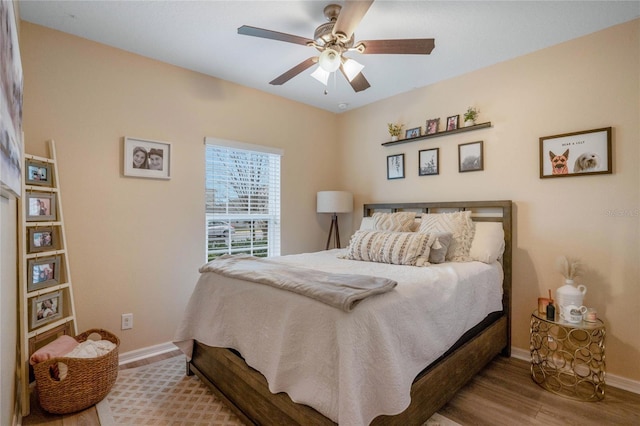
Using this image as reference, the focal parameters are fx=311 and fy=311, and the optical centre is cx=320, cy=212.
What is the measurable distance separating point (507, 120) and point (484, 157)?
35cm

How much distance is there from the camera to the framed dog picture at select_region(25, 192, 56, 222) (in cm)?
205

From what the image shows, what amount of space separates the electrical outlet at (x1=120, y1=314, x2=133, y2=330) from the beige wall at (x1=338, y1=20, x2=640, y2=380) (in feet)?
9.60

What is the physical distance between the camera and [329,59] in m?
1.91

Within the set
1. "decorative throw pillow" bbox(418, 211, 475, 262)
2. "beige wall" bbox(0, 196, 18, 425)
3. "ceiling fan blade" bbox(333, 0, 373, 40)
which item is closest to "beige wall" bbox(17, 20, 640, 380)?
"decorative throw pillow" bbox(418, 211, 475, 262)

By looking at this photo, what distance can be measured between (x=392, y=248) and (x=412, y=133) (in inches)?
60.1

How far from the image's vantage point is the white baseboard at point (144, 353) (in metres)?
2.52

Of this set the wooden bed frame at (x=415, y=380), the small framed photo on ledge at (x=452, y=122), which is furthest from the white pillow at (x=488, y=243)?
the small framed photo on ledge at (x=452, y=122)

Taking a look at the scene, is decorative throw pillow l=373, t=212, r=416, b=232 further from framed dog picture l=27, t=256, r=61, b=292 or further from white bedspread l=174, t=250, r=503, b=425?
framed dog picture l=27, t=256, r=61, b=292

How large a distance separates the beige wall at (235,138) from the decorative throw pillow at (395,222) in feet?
1.57

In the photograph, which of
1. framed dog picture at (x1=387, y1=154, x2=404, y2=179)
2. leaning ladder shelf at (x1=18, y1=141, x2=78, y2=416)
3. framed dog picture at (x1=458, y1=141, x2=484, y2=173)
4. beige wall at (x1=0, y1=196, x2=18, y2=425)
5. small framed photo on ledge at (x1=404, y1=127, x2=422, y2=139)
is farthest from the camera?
framed dog picture at (x1=387, y1=154, x2=404, y2=179)

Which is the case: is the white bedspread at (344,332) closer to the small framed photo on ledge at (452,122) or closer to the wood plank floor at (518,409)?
the wood plank floor at (518,409)

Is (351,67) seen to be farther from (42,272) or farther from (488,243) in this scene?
(42,272)

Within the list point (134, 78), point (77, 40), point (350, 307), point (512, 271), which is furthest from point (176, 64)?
point (512, 271)

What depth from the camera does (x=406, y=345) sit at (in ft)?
4.78
